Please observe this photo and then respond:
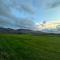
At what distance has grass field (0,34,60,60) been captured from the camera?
673cm

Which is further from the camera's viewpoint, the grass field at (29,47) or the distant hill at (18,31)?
the distant hill at (18,31)

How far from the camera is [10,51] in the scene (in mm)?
6867

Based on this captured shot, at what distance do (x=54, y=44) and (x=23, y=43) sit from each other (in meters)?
1.38

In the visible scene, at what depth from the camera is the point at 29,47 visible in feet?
23.4

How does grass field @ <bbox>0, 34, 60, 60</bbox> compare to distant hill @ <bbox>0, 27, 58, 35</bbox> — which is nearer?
grass field @ <bbox>0, 34, 60, 60</bbox>

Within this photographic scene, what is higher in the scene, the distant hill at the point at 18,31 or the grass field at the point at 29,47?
the distant hill at the point at 18,31

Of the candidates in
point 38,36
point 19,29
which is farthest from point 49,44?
point 19,29

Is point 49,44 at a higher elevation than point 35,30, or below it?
below

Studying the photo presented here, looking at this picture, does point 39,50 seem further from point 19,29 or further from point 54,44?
point 19,29

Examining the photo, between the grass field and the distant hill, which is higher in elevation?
the distant hill

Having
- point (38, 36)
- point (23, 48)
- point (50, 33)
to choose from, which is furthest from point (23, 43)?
point (50, 33)

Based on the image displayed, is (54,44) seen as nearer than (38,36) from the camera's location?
Yes

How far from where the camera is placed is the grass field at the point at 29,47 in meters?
6.73

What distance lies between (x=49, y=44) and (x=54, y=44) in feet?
0.71
